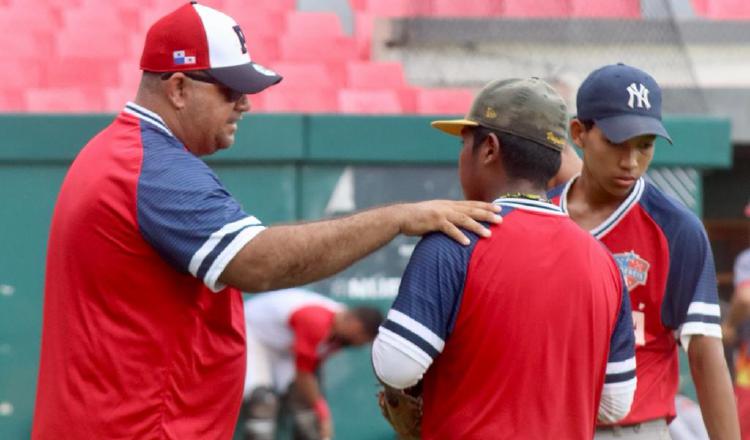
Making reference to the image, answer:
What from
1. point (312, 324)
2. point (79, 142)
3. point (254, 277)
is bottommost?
point (312, 324)

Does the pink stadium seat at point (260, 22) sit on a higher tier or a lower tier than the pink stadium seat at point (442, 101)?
higher

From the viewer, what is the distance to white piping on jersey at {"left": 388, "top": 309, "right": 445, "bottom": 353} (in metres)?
2.94

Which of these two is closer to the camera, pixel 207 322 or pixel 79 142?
pixel 207 322

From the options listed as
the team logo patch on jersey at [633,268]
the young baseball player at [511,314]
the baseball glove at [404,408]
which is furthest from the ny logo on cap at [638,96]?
the baseball glove at [404,408]

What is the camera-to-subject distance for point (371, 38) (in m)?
9.48

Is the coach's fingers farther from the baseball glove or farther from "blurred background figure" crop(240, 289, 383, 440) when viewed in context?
"blurred background figure" crop(240, 289, 383, 440)

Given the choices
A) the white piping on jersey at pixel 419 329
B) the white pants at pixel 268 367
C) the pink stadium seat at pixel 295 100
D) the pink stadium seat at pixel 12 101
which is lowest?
the white pants at pixel 268 367

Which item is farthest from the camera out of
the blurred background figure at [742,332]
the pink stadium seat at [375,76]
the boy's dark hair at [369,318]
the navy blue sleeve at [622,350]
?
the pink stadium seat at [375,76]

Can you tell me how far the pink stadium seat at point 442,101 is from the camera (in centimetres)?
845

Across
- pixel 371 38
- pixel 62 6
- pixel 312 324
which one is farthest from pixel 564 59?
pixel 62 6

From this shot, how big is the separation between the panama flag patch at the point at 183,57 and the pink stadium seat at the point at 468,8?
231 inches

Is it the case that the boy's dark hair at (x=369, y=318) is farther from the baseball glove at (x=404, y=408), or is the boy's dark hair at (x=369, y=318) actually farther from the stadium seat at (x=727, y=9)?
the stadium seat at (x=727, y=9)

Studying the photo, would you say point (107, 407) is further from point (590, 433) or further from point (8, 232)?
point (8, 232)

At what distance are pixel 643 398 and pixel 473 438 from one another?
1.11 m
